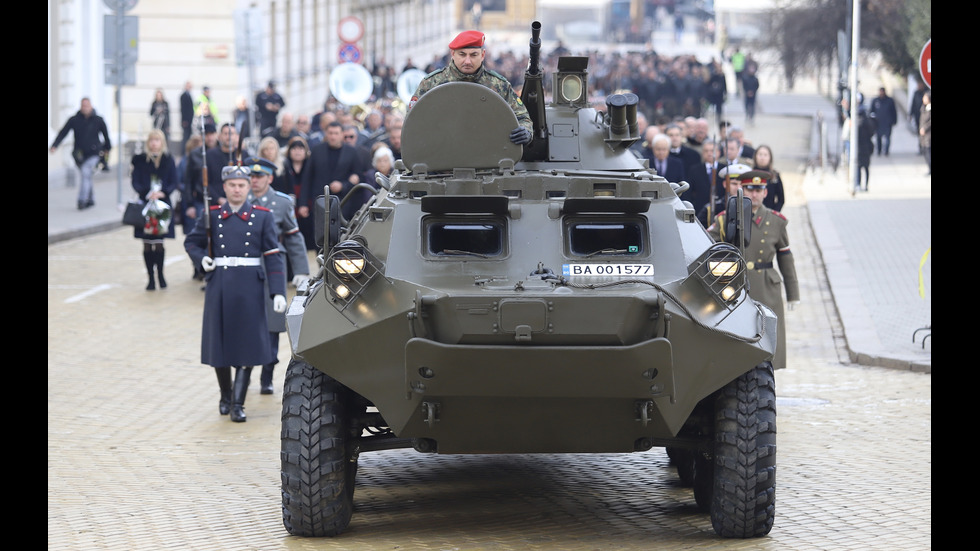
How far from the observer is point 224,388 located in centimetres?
1241

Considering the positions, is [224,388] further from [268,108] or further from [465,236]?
[268,108]

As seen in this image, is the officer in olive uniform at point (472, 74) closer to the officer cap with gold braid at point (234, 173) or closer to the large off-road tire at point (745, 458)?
the large off-road tire at point (745, 458)

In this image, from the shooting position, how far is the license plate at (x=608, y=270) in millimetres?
8578

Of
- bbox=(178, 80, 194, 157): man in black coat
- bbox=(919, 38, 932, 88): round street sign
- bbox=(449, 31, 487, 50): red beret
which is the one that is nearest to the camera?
bbox=(449, 31, 487, 50): red beret

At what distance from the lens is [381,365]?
8.30m

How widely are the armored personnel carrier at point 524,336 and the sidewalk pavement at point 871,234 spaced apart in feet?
21.5

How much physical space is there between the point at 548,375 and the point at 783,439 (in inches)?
A: 160

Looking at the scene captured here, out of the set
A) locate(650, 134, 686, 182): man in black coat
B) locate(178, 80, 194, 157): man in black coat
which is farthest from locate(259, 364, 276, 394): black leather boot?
locate(178, 80, 194, 157): man in black coat

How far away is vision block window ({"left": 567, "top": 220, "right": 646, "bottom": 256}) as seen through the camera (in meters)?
8.87

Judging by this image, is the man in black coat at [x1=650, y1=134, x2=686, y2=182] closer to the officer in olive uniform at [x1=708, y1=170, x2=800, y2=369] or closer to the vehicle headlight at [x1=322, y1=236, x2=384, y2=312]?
the officer in olive uniform at [x1=708, y1=170, x2=800, y2=369]

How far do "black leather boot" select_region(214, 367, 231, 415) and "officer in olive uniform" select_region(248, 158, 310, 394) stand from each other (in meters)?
0.42

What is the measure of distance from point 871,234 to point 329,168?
8.83 metres
